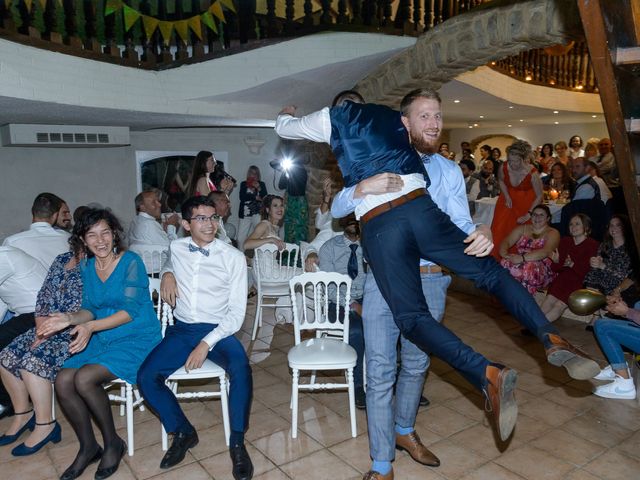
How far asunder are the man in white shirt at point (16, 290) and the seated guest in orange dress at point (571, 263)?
3.86 m

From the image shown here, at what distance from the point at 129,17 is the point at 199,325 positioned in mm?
3689

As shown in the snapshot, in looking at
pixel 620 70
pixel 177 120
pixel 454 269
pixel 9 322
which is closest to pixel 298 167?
pixel 177 120

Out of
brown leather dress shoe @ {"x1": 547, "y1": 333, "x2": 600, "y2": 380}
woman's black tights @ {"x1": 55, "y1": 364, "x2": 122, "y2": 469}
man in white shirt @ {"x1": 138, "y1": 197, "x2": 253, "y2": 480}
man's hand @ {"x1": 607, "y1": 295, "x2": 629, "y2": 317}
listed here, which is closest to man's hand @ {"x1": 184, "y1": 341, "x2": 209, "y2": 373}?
man in white shirt @ {"x1": 138, "y1": 197, "x2": 253, "y2": 480}

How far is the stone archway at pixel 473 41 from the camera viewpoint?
4258 millimetres

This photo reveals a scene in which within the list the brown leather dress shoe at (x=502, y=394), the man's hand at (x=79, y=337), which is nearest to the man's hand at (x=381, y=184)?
the brown leather dress shoe at (x=502, y=394)

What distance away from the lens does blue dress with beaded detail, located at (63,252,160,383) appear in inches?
108

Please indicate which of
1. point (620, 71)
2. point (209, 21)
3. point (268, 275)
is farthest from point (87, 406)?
point (209, 21)

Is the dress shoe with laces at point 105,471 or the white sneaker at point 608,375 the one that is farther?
the white sneaker at point 608,375

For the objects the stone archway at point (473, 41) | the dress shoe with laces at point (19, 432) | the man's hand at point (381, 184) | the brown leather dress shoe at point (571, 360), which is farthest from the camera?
the stone archway at point (473, 41)

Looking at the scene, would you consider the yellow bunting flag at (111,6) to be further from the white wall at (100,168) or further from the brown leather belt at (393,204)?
the brown leather belt at (393,204)

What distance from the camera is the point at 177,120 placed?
6285 mm

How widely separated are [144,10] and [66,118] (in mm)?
1468

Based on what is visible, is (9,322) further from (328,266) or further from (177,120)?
(177,120)

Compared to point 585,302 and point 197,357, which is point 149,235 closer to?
point 197,357
